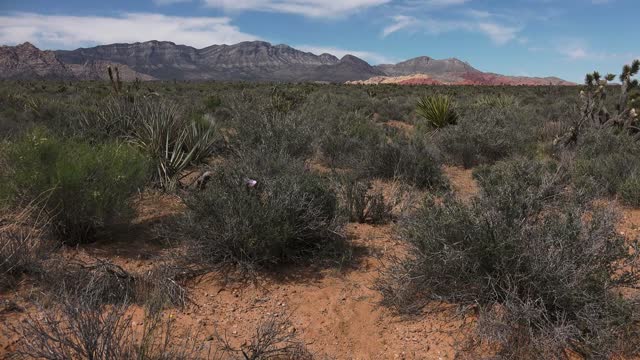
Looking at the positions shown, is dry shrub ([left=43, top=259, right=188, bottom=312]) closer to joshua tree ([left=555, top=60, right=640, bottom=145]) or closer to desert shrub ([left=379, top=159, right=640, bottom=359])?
desert shrub ([left=379, top=159, right=640, bottom=359])

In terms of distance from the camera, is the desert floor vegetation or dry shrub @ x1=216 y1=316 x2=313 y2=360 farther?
the desert floor vegetation

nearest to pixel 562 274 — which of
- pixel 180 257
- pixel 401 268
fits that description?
pixel 401 268

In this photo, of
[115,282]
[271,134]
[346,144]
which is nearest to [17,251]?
[115,282]

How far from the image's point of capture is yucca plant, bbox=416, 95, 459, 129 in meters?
13.6

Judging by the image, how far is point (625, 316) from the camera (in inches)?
129

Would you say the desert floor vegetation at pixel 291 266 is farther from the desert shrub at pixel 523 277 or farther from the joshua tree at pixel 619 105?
the joshua tree at pixel 619 105

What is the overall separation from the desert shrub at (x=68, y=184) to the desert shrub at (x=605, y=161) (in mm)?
5788

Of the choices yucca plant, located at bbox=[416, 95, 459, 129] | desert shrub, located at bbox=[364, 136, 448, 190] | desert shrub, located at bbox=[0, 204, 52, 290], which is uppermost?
yucca plant, located at bbox=[416, 95, 459, 129]

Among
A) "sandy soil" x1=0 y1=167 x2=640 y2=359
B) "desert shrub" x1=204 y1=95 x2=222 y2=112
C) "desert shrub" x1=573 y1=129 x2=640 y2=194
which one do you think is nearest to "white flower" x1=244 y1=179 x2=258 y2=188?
"sandy soil" x1=0 y1=167 x2=640 y2=359

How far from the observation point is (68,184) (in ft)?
15.4

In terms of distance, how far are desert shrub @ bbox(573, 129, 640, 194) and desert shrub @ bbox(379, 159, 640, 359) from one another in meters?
2.94

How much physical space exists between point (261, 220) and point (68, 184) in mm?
1937

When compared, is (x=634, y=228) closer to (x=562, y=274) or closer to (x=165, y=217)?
(x=562, y=274)

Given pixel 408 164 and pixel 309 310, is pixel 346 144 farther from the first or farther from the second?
pixel 309 310
